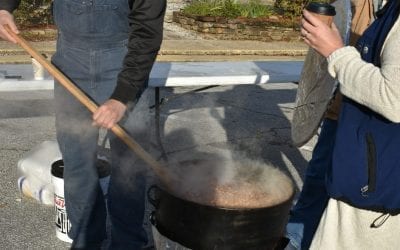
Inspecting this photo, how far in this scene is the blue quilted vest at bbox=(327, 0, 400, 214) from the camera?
1.90 m

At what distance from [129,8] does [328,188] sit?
130 centimetres

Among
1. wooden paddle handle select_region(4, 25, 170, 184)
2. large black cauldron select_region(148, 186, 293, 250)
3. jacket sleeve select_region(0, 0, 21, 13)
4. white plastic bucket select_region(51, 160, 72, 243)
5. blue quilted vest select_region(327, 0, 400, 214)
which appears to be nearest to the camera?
blue quilted vest select_region(327, 0, 400, 214)

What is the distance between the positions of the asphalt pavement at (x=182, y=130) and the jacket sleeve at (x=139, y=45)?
1148 millimetres

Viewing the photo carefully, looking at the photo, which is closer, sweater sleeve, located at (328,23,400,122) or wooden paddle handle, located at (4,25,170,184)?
sweater sleeve, located at (328,23,400,122)

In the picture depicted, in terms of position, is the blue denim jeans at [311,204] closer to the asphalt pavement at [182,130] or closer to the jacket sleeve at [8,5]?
the asphalt pavement at [182,130]

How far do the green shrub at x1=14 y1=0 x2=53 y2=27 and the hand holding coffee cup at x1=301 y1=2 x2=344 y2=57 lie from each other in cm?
905

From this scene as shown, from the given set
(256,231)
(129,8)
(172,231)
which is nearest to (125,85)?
(129,8)

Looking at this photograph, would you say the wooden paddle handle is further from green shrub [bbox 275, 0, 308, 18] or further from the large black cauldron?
green shrub [bbox 275, 0, 308, 18]

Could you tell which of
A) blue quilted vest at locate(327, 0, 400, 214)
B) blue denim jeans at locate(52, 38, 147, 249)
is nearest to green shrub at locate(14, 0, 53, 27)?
blue denim jeans at locate(52, 38, 147, 249)

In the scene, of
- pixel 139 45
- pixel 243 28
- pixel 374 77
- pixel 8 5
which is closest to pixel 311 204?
pixel 139 45

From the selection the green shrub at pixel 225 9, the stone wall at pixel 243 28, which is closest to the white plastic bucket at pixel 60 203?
the stone wall at pixel 243 28

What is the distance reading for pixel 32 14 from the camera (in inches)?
412

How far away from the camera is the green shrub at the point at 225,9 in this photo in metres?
11.4

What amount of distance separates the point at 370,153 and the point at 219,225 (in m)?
0.69
